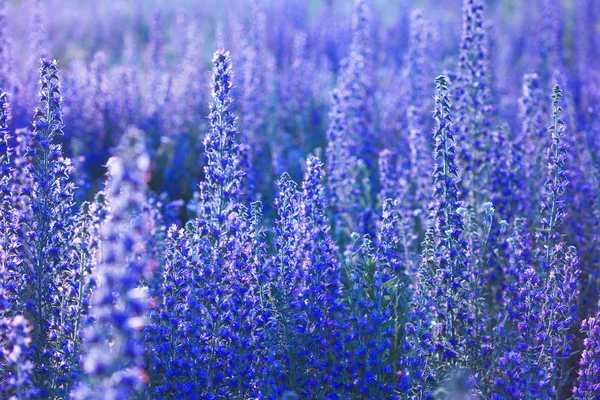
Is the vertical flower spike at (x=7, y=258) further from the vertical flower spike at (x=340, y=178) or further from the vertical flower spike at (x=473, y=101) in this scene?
the vertical flower spike at (x=473, y=101)

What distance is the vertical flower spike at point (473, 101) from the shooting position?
5441 mm

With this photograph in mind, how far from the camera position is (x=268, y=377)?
3555mm

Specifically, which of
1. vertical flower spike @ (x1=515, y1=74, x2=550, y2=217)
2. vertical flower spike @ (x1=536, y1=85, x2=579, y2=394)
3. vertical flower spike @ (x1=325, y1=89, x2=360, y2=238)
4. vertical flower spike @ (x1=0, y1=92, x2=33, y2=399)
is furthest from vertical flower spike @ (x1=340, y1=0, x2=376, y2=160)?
vertical flower spike @ (x1=0, y1=92, x2=33, y2=399)

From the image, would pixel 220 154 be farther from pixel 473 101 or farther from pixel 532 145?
pixel 532 145

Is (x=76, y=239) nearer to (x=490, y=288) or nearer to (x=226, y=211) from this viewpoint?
(x=226, y=211)

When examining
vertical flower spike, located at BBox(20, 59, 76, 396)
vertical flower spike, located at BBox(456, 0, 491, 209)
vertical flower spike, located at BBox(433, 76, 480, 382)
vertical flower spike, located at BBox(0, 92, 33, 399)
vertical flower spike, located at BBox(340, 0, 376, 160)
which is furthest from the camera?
vertical flower spike, located at BBox(340, 0, 376, 160)

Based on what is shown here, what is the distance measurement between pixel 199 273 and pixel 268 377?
2.19ft

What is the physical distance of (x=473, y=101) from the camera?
5496mm

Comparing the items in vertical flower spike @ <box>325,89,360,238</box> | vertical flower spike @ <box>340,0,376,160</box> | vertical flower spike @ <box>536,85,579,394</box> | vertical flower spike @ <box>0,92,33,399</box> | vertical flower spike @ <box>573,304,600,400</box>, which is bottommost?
vertical flower spike @ <box>573,304,600,400</box>

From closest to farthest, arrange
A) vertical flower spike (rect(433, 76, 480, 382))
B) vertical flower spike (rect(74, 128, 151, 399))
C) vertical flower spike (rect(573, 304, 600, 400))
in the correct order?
vertical flower spike (rect(74, 128, 151, 399)) < vertical flower spike (rect(573, 304, 600, 400)) < vertical flower spike (rect(433, 76, 480, 382))

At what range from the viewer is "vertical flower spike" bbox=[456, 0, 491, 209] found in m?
5.44

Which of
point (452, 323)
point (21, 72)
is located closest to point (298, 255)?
point (452, 323)

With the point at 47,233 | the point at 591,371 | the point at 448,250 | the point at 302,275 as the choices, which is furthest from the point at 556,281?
the point at 47,233

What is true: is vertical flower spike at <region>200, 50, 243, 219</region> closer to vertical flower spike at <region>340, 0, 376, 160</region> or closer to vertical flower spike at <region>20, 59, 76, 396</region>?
vertical flower spike at <region>20, 59, 76, 396</region>
